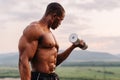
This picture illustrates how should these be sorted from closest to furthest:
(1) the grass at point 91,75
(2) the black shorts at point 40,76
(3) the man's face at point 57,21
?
(2) the black shorts at point 40,76, (3) the man's face at point 57,21, (1) the grass at point 91,75

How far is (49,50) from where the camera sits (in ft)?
17.7

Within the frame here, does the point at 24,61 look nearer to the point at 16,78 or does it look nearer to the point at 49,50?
the point at 49,50

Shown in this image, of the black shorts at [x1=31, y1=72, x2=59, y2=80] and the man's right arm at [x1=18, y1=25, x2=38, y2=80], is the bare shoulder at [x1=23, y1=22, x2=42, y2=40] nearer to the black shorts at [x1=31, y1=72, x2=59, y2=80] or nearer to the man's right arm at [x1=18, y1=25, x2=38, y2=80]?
the man's right arm at [x1=18, y1=25, x2=38, y2=80]

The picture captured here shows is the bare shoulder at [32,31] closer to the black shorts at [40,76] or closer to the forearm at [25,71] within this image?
the forearm at [25,71]

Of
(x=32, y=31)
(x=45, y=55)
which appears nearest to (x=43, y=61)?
(x=45, y=55)

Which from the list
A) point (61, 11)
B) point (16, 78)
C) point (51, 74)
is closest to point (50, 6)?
point (61, 11)

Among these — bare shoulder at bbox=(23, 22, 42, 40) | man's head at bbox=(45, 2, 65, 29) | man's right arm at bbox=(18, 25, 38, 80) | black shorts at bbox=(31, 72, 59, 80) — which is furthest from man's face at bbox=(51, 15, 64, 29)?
black shorts at bbox=(31, 72, 59, 80)

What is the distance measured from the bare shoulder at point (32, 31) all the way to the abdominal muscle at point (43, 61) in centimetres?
22

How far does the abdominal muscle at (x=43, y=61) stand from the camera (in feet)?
17.3

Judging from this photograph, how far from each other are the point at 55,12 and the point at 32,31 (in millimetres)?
439

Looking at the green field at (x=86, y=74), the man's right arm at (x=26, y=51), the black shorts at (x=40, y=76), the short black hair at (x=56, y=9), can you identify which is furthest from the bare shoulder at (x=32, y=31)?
the green field at (x=86, y=74)

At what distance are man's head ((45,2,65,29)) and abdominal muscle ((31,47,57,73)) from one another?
357 millimetres

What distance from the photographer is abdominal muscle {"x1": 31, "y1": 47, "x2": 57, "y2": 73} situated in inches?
Answer: 207

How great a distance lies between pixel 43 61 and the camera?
5297mm
